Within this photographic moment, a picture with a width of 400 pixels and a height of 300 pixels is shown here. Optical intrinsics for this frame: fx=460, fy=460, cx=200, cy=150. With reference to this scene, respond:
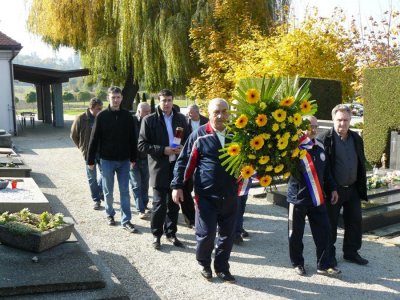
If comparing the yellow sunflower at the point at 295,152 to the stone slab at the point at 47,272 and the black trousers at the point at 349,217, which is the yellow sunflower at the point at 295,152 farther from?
the stone slab at the point at 47,272

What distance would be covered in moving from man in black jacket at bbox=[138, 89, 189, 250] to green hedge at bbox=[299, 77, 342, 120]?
747 centimetres

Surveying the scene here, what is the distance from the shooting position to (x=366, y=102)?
11.3m

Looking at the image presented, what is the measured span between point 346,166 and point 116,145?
299 centimetres

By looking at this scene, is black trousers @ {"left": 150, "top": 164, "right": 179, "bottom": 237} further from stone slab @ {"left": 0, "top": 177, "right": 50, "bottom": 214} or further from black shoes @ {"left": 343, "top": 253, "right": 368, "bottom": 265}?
black shoes @ {"left": 343, "top": 253, "right": 368, "bottom": 265}

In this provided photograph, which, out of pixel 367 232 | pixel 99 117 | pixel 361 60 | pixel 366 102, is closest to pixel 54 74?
pixel 361 60

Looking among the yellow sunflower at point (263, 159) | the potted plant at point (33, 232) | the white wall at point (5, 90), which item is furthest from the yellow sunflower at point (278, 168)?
the white wall at point (5, 90)

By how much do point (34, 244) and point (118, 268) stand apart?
3.28 ft

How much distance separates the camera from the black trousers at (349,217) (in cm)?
502

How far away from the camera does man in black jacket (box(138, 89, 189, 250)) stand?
18.3 feet

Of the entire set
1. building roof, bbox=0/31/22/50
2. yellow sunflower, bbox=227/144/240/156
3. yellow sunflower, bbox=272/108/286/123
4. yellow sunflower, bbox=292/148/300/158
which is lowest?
yellow sunflower, bbox=292/148/300/158

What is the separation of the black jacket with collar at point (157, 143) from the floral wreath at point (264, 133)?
152cm

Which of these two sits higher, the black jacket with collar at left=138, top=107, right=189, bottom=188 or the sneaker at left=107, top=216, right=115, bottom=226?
the black jacket with collar at left=138, top=107, right=189, bottom=188

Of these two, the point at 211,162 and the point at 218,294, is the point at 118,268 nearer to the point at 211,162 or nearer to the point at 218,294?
the point at 218,294

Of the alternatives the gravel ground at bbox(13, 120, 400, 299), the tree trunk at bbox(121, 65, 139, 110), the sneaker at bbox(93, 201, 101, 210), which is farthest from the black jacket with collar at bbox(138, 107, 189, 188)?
the tree trunk at bbox(121, 65, 139, 110)
